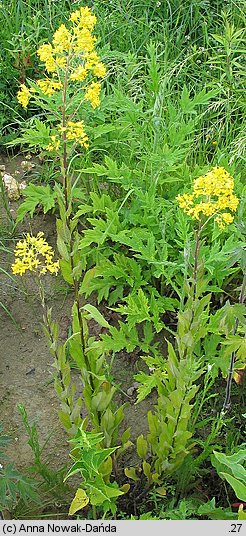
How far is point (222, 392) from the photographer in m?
2.48

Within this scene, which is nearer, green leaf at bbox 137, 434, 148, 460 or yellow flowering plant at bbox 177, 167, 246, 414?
yellow flowering plant at bbox 177, 167, 246, 414

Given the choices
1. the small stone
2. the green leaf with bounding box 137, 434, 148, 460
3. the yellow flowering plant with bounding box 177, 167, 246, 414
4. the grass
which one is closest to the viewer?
the yellow flowering plant with bounding box 177, 167, 246, 414

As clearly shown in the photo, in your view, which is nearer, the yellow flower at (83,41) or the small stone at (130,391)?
the yellow flower at (83,41)

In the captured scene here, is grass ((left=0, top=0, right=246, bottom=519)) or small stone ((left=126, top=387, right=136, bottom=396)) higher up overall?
grass ((left=0, top=0, right=246, bottom=519))

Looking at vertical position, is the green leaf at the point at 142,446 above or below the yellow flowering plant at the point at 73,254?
below

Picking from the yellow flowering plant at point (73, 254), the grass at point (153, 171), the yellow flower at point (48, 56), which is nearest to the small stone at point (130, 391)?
the grass at point (153, 171)

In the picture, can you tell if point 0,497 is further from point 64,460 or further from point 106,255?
point 106,255

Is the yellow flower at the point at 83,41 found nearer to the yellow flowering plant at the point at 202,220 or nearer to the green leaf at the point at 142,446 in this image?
the yellow flowering plant at the point at 202,220

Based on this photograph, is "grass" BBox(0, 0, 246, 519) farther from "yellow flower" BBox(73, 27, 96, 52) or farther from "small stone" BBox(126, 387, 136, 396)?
"yellow flower" BBox(73, 27, 96, 52)

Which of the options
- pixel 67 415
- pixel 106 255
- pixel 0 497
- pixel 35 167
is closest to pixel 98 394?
pixel 67 415

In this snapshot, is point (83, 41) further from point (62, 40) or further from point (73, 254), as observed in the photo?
point (73, 254)

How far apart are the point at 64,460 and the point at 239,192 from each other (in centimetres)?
121

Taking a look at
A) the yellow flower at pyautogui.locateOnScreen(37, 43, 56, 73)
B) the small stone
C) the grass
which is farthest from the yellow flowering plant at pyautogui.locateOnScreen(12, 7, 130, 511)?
the small stone

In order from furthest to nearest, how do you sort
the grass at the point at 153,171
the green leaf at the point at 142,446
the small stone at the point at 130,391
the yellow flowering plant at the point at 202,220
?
the small stone at the point at 130,391
the grass at the point at 153,171
the green leaf at the point at 142,446
the yellow flowering plant at the point at 202,220
